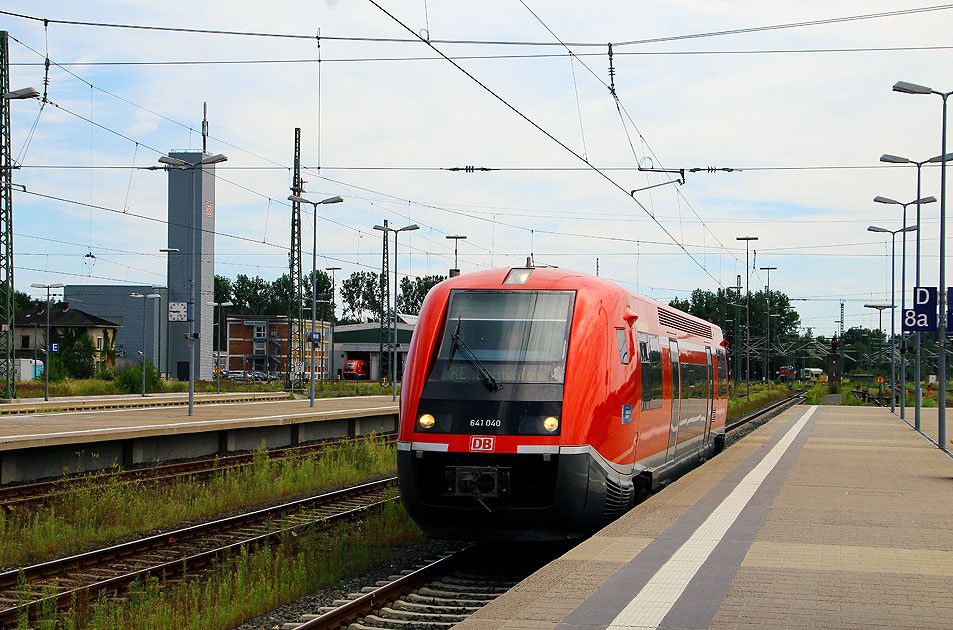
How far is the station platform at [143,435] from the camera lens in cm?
1828

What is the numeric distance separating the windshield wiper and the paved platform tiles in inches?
75.0

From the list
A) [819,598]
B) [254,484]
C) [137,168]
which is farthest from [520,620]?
[137,168]

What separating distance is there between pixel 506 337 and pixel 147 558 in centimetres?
494

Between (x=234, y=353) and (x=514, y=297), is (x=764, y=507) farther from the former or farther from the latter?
(x=234, y=353)

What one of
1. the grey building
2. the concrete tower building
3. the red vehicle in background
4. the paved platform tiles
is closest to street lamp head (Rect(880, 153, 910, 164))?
the paved platform tiles

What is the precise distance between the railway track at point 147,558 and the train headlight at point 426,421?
2468 millimetres

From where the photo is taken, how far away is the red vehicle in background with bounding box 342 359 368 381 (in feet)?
318

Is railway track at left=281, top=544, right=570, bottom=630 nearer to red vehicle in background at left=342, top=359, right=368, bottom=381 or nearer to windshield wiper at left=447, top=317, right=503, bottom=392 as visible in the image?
windshield wiper at left=447, top=317, right=503, bottom=392

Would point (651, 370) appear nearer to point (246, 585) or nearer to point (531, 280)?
point (531, 280)

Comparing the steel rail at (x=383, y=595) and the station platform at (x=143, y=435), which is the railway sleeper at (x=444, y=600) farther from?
the station platform at (x=143, y=435)

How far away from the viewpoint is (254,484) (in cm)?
1772

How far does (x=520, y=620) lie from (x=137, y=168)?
26.0 m

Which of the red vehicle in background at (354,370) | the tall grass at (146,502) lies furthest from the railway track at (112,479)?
the red vehicle in background at (354,370)

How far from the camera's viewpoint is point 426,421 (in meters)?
10.8
